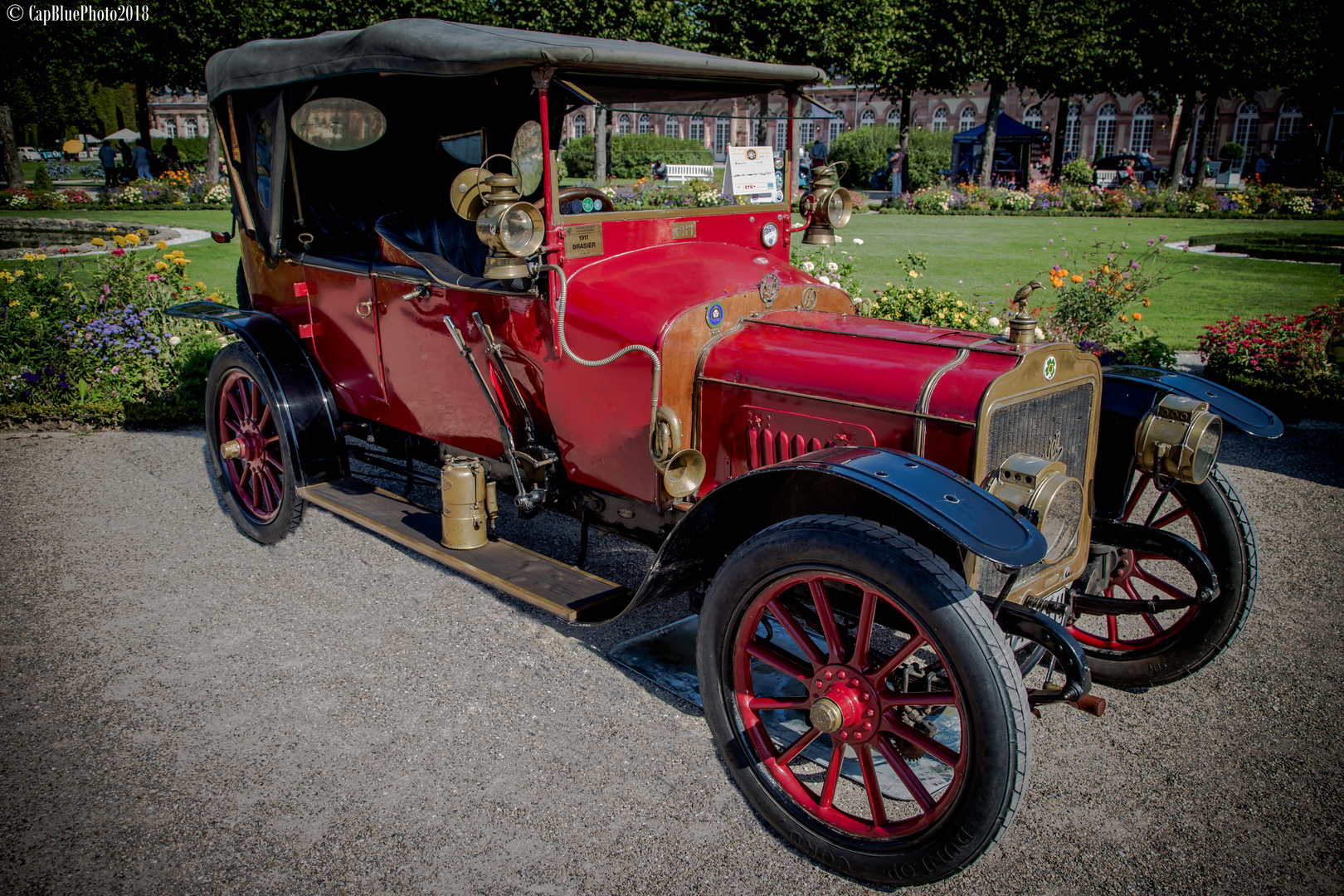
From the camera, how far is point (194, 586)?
3.81m

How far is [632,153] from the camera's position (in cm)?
362

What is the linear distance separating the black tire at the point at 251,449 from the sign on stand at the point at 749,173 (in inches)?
92.5

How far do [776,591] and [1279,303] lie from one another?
10525mm

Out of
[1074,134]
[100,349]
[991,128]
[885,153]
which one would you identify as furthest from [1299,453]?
[1074,134]

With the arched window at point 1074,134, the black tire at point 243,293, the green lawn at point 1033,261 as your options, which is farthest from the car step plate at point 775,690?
the arched window at point 1074,134

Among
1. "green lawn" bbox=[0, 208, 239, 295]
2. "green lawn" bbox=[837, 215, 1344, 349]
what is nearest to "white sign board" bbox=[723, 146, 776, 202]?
"green lawn" bbox=[837, 215, 1344, 349]

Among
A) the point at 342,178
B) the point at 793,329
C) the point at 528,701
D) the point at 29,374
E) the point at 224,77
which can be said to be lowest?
the point at 528,701

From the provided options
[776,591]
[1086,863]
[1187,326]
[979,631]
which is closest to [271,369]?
[776,591]

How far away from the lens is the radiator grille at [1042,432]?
234 cm

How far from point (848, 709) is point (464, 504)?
1717mm

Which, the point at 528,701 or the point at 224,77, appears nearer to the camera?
the point at 528,701

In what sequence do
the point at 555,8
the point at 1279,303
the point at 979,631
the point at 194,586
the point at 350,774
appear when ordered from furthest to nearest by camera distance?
Result: the point at 555,8 → the point at 1279,303 → the point at 194,586 → the point at 350,774 → the point at 979,631

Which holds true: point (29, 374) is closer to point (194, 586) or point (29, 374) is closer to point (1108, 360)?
point (194, 586)

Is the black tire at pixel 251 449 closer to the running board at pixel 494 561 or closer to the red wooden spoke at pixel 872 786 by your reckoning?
the running board at pixel 494 561
